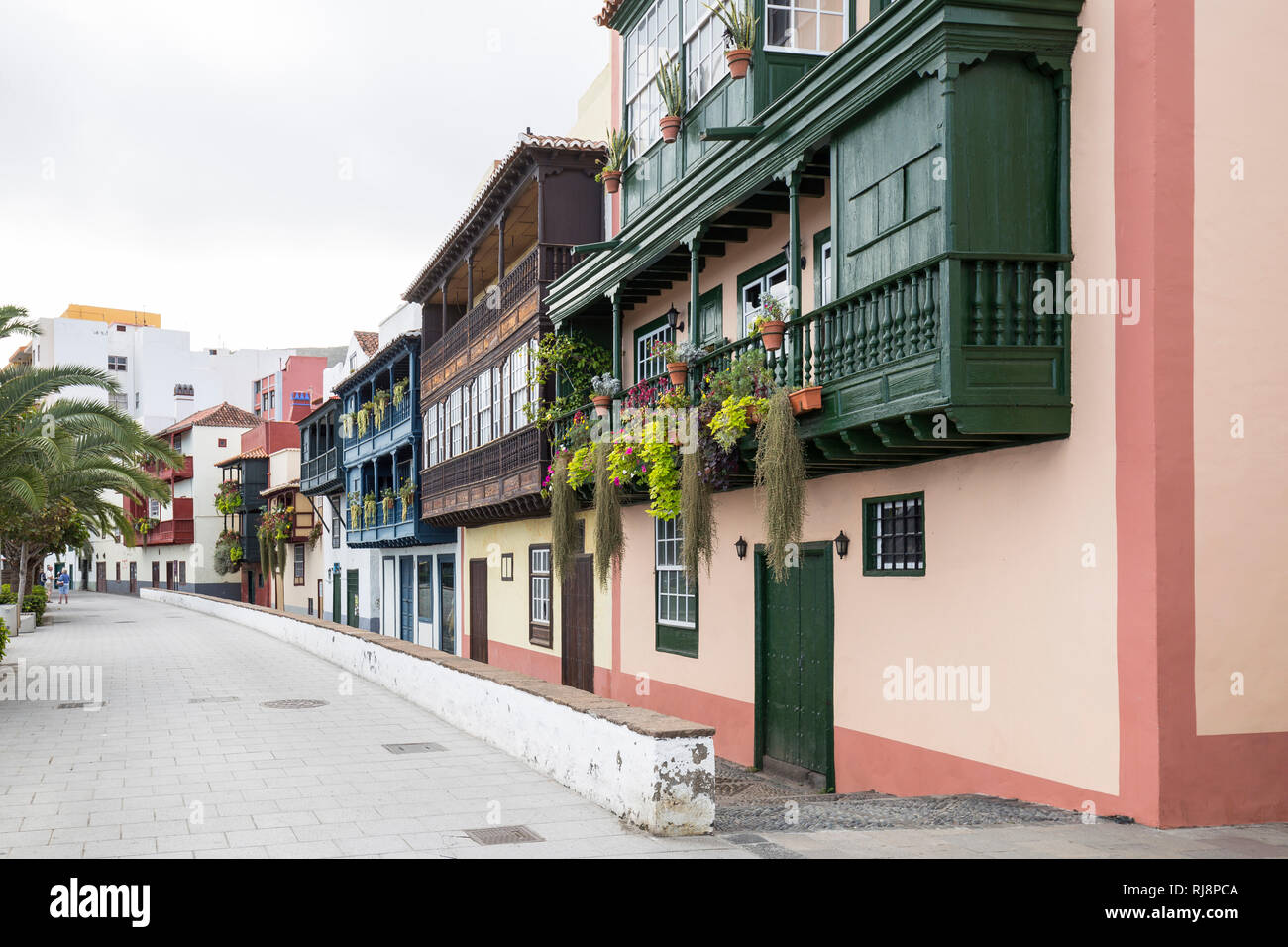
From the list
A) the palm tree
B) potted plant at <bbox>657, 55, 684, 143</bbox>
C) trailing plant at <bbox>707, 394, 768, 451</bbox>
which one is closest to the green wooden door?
trailing plant at <bbox>707, 394, 768, 451</bbox>

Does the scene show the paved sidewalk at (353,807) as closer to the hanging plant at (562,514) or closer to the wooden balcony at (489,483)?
the hanging plant at (562,514)

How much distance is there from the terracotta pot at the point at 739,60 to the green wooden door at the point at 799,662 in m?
5.00

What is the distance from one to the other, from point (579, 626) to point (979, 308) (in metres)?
12.3

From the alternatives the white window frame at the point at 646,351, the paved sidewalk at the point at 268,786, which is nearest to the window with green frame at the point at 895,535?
the paved sidewalk at the point at 268,786

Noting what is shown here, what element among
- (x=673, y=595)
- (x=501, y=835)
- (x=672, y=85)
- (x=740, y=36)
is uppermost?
(x=672, y=85)

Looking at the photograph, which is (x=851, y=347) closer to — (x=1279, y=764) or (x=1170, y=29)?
(x=1170, y=29)

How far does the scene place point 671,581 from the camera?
15.8 metres

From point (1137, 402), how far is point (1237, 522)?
→ 106 centimetres

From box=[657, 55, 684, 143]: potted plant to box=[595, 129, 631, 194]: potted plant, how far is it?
1949 mm

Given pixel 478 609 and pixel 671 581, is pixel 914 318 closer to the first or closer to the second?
pixel 671 581

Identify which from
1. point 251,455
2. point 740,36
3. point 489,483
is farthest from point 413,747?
point 251,455

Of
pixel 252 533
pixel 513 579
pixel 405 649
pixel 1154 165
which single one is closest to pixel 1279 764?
pixel 1154 165

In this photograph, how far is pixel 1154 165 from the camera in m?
7.78

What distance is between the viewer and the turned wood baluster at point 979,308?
816 centimetres
